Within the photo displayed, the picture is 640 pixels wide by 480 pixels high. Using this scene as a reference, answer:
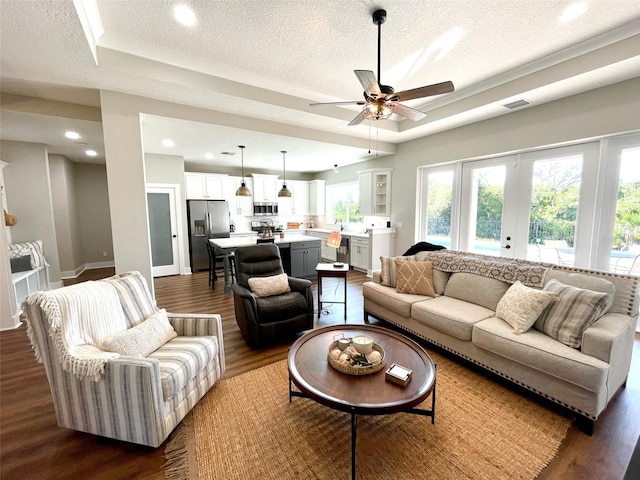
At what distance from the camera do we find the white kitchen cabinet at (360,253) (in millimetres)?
5936

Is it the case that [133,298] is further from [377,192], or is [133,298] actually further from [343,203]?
[343,203]

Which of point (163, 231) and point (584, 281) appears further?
point (163, 231)

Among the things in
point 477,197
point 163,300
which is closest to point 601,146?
point 477,197

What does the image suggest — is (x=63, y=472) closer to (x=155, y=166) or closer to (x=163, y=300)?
(x=163, y=300)

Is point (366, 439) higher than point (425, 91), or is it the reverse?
point (425, 91)

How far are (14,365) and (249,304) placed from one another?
2365mm

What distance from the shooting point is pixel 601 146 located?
3176 millimetres

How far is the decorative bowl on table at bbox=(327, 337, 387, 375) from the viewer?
1.66m

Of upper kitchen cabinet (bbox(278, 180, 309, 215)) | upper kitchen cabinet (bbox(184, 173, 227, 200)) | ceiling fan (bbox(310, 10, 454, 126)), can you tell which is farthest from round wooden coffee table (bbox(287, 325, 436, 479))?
upper kitchen cabinet (bbox(278, 180, 309, 215))

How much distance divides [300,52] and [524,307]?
10.6ft

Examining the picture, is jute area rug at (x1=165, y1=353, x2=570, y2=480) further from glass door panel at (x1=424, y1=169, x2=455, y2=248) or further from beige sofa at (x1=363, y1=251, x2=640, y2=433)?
glass door panel at (x1=424, y1=169, x2=455, y2=248)

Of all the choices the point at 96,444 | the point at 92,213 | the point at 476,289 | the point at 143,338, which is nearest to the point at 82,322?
the point at 143,338

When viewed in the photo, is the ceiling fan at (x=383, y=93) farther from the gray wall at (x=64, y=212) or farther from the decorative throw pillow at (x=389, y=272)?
the gray wall at (x=64, y=212)

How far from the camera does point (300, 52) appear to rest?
2.73 metres
